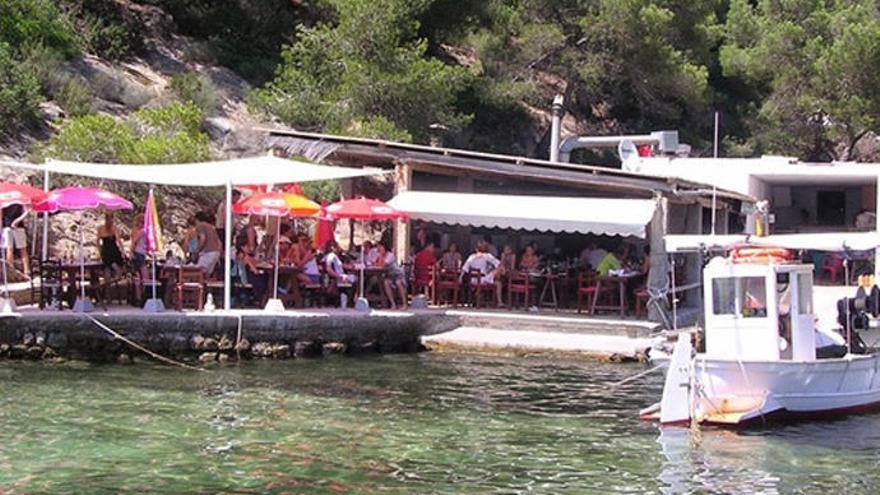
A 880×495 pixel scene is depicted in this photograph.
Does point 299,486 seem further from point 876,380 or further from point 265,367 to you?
point 876,380

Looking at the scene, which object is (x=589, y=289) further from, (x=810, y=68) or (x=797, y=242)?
(x=810, y=68)

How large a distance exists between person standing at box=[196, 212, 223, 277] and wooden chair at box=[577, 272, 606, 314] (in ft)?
21.9

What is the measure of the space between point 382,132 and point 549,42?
12.8m

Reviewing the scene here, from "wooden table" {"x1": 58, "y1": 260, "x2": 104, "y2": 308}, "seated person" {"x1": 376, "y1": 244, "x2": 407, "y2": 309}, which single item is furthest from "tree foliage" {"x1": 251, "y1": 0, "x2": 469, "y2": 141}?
"wooden table" {"x1": 58, "y1": 260, "x2": 104, "y2": 308}

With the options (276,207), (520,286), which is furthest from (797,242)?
(276,207)

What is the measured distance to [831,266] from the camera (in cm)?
3197

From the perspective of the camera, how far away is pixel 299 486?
13.6 meters

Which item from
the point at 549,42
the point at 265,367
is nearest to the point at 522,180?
the point at 265,367

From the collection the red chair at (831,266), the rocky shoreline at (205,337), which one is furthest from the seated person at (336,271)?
the red chair at (831,266)

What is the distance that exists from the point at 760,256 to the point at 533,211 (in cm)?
725

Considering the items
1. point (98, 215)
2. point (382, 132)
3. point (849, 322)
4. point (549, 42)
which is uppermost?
point (549, 42)

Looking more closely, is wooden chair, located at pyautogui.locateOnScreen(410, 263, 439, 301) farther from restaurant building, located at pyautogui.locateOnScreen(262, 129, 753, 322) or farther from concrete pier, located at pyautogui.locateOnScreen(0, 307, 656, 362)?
concrete pier, located at pyautogui.locateOnScreen(0, 307, 656, 362)

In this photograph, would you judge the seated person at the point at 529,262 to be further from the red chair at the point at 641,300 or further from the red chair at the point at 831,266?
the red chair at the point at 831,266

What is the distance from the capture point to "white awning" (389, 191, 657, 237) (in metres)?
24.5
